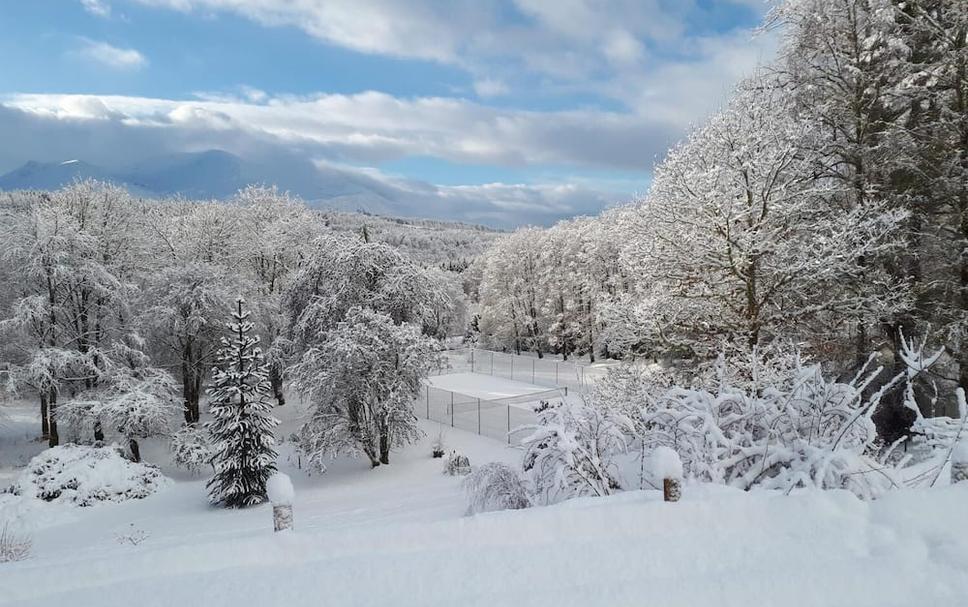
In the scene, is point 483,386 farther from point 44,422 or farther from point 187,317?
point 44,422

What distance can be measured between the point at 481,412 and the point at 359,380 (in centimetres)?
→ 761

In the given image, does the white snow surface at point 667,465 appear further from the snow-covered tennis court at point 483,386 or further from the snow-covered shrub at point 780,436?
the snow-covered tennis court at point 483,386

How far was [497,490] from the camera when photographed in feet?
24.7

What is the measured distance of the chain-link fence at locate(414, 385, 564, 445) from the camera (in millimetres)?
19844

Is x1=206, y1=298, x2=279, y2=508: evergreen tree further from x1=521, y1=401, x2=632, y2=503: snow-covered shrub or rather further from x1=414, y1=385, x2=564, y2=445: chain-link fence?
x1=521, y1=401, x2=632, y2=503: snow-covered shrub

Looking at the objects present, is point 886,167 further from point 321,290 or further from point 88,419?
point 88,419

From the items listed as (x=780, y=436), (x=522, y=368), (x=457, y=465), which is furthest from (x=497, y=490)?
(x=522, y=368)

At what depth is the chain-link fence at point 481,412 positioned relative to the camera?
19.8 metres

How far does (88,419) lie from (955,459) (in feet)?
68.8

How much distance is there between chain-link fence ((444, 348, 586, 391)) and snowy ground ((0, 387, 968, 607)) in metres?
24.4

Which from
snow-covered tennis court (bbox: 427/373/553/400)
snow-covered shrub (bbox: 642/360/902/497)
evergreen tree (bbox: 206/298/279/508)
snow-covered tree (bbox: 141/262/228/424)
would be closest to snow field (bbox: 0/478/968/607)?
snow-covered shrub (bbox: 642/360/902/497)

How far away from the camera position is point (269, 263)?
27.7 meters

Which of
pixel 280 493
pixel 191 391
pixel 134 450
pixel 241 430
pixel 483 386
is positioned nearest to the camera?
pixel 280 493

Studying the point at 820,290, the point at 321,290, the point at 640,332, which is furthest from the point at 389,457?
the point at 820,290
